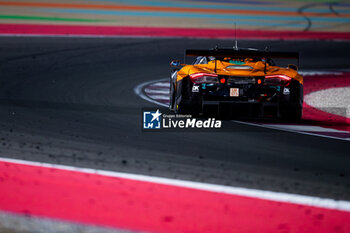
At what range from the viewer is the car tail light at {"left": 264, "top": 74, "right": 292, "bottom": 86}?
27.0 ft

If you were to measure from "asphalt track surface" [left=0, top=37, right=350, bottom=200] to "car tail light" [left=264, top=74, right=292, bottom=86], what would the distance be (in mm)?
681

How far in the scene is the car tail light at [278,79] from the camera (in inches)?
324

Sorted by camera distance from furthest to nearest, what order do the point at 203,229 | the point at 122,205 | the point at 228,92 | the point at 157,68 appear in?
1. the point at 157,68
2. the point at 228,92
3. the point at 122,205
4. the point at 203,229

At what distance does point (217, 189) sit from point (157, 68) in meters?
9.86

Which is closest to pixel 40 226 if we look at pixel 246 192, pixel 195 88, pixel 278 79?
pixel 246 192

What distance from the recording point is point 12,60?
1508 centimetres

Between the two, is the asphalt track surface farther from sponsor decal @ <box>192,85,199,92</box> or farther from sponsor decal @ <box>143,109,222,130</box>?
sponsor decal @ <box>192,85,199,92</box>

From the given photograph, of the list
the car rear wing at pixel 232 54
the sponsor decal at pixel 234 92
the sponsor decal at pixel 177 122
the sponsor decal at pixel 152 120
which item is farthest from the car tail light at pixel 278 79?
the sponsor decal at pixel 152 120

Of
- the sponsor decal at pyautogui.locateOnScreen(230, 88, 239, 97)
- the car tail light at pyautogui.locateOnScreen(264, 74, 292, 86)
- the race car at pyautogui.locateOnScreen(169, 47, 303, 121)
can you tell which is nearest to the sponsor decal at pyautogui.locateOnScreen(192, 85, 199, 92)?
the race car at pyautogui.locateOnScreen(169, 47, 303, 121)

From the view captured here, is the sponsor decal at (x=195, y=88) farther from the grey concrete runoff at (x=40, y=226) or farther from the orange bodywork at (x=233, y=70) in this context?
the grey concrete runoff at (x=40, y=226)

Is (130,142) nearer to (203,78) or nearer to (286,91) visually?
(203,78)

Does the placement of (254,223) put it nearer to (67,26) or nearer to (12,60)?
Answer: (12,60)

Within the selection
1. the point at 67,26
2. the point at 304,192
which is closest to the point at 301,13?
the point at 67,26

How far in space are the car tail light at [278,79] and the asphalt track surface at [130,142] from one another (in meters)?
0.68
